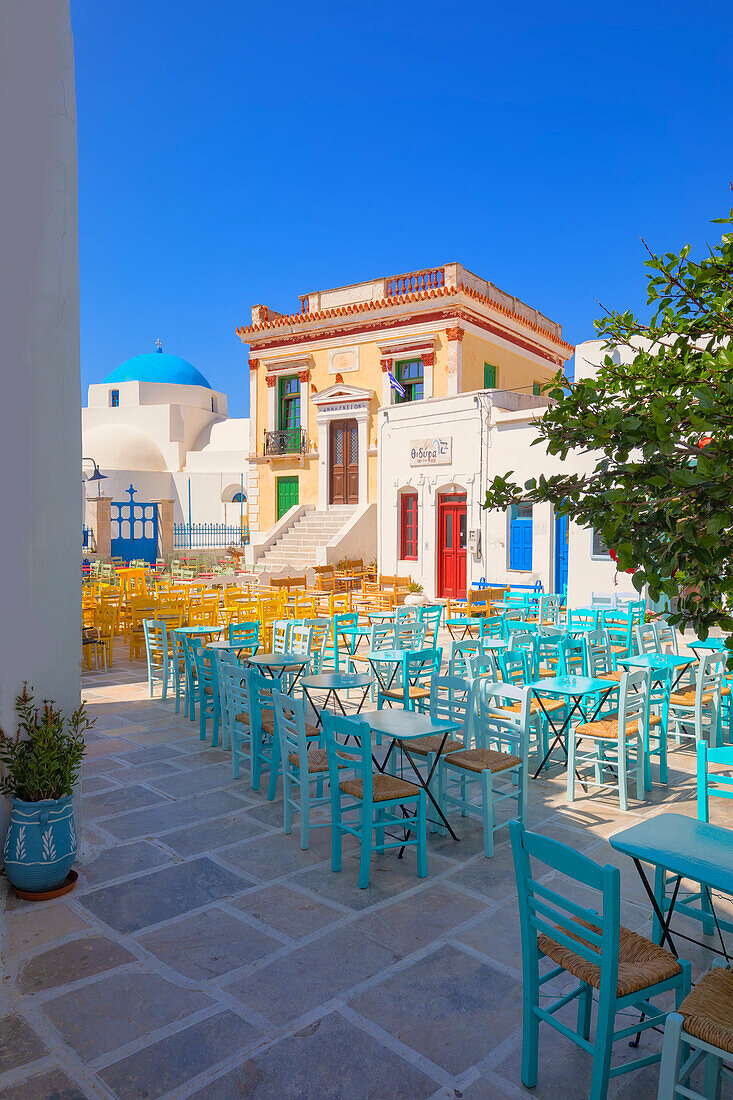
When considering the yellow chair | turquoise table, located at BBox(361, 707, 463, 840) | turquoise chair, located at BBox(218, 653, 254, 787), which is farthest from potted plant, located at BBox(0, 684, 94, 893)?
the yellow chair

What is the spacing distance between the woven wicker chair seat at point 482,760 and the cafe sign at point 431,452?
1200 cm

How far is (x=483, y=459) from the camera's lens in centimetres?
1568

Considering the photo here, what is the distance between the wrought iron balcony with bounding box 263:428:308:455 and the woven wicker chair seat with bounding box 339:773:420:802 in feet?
61.6

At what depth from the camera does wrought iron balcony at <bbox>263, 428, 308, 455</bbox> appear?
22.7m

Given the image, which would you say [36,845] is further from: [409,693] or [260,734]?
[409,693]

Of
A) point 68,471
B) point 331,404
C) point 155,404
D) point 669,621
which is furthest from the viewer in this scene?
point 155,404

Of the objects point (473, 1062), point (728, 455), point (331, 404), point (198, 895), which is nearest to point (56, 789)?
point (198, 895)

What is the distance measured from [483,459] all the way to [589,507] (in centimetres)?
1349

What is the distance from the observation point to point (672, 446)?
2.07 meters

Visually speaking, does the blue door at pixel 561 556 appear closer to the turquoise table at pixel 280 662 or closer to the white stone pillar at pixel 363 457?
the white stone pillar at pixel 363 457

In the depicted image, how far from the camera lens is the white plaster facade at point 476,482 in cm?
1388

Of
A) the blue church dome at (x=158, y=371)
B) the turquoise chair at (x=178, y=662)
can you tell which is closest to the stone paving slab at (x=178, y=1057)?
the turquoise chair at (x=178, y=662)

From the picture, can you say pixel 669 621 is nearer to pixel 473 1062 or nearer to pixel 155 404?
pixel 473 1062

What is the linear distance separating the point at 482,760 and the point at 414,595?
12.0 m
